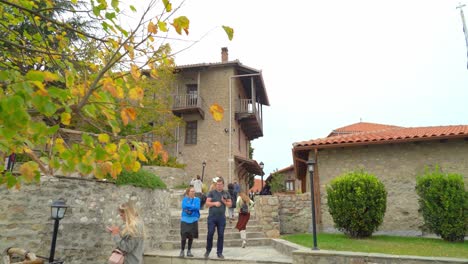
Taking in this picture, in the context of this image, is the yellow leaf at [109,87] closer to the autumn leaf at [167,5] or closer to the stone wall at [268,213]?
the autumn leaf at [167,5]

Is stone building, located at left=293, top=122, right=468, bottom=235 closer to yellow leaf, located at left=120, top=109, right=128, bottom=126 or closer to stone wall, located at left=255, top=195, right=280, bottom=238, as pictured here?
stone wall, located at left=255, top=195, right=280, bottom=238

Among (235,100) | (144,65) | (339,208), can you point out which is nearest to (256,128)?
(235,100)

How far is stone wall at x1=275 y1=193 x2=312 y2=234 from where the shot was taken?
10814 millimetres

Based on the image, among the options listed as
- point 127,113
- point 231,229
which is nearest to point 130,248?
point 127,113

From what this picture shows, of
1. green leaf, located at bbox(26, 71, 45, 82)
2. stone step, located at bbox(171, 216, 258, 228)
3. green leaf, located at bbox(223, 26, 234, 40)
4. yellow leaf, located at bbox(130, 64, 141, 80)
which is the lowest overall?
stone step, located at bbox(171, 216, 258, 228)

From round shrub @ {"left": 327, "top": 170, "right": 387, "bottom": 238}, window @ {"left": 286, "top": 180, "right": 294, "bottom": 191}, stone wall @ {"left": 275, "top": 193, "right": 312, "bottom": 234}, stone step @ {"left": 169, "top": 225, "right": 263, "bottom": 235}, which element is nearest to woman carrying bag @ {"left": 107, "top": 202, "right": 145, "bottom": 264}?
stone step @ {"left": 169, "top": 225, "right": 263, "bottom": 235}

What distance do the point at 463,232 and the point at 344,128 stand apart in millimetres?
19402

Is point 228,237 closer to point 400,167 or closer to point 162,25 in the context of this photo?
point 400,167

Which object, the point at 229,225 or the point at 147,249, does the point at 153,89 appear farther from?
the point at 147,249

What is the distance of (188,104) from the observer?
68.8 ft

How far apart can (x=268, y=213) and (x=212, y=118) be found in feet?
35.8

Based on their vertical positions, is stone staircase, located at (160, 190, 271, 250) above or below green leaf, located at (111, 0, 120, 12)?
below

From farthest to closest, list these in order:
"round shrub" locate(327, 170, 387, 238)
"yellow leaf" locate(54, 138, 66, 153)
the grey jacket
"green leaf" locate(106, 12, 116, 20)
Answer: "round shrub" locate(327, 170, 387, 238) < the grey jacket < "green leaf" locate(106, 12, 116, 20) < "yellow leaf" locate(54, 138, 66, 153)

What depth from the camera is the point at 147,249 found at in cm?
821
